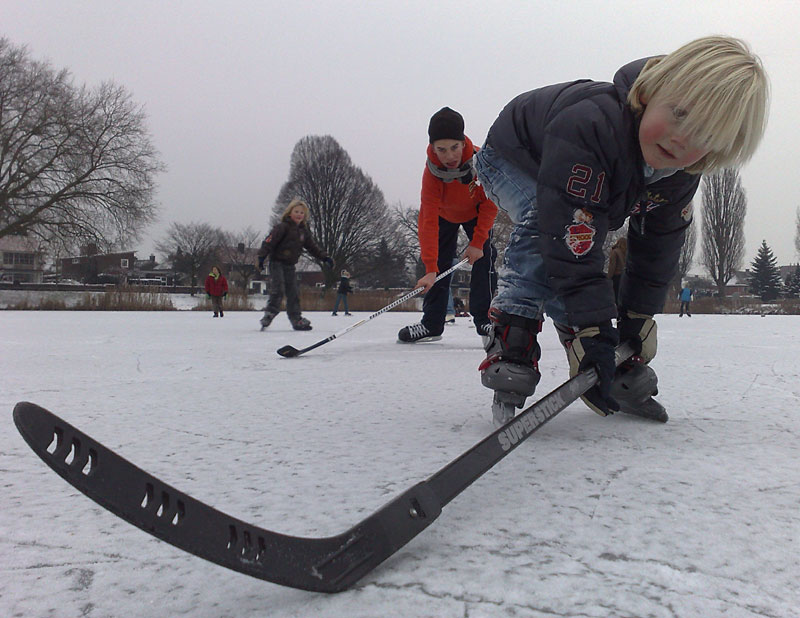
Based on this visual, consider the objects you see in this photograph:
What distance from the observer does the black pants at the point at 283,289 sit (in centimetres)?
681

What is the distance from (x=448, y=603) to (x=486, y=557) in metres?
0.14

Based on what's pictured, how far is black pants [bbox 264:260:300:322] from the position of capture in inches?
268

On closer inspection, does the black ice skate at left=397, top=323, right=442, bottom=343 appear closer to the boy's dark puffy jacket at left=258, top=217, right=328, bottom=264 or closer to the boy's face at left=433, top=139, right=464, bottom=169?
the boy's face at left=433, top=139, right=464, bottom=169

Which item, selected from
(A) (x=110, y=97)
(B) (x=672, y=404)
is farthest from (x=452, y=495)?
(A) (x=110, y=97)

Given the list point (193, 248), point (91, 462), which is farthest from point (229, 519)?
point (193, 248)

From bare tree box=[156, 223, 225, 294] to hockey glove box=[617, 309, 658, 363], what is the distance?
2072 inches

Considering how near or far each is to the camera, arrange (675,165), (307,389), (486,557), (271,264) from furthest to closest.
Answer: (271,264), (307,389), (675,165), (486,557)

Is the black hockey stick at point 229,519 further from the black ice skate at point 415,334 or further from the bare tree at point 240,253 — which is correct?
the bare tree at point 240,253

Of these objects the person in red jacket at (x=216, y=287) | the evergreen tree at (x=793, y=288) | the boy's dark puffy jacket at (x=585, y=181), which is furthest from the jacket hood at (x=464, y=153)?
the evergreen tree at (x=793, y=288)

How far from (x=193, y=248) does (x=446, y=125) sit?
54232 millimetres

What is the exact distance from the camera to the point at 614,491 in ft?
3.53

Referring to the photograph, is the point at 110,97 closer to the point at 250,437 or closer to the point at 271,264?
the point at 271,264

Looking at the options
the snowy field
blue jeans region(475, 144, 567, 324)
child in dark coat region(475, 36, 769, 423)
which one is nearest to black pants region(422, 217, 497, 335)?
the snowy field

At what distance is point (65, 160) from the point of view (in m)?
19.5
